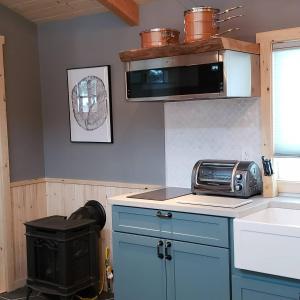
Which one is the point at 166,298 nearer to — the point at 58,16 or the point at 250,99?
the point at 250,99

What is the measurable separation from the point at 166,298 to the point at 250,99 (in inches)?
54.4

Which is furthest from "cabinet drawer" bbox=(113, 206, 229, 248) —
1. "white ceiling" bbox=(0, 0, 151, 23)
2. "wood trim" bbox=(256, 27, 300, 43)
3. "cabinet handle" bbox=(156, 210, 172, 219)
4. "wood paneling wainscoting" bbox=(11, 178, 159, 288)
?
"white ceiling" bbox=(0, 0, 151, 23)

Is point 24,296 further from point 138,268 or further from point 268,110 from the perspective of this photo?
point 268,110

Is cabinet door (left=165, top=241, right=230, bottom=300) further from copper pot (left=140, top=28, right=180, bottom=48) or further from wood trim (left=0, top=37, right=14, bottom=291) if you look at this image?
wood trim (left=0, top=37, right=14, bottom=291)

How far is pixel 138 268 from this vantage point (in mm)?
3186

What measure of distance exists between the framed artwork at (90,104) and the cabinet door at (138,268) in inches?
42.5

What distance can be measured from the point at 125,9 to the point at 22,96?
1288 mm

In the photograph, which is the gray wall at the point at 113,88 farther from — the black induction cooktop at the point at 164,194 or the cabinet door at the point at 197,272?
the cabinet door at the point at 197,272

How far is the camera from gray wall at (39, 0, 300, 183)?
11.0ft

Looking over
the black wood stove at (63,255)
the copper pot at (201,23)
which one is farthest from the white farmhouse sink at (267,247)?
the black wood stove at (63,255)

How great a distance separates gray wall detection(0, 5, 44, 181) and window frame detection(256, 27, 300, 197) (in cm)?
214

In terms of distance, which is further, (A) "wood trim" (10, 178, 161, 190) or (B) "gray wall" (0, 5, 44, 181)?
(B) "gray wall" (0, 5, 44, 181)

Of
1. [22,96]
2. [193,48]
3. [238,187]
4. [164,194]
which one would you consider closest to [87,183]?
[22,96]

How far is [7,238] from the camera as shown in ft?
13.7
